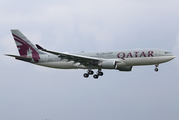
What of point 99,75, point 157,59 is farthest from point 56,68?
point 157,59

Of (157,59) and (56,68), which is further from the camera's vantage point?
(56,68)

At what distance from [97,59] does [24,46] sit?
15675 millimetres

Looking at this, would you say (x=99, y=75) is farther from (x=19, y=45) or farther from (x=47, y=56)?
(x=19, y=45)

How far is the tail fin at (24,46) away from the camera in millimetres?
54500

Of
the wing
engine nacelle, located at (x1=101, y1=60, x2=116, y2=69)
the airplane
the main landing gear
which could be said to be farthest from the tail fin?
engine nacelle, located at (x1=101, y1=60, x2=116, y2=69)

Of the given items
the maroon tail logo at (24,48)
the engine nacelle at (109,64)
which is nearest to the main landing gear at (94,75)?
the engine nacelle at (109,64)

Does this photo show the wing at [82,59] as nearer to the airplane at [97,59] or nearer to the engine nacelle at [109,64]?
the airplane at [97,59]

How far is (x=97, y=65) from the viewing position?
157 feet

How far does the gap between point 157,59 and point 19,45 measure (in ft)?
83.0

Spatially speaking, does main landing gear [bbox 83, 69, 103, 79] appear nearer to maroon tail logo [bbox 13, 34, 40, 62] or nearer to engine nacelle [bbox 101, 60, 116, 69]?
engine nacelle [bbox 101, 60, 116, 69]

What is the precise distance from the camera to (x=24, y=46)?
55.3 m

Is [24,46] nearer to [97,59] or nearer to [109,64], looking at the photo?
[97,59]

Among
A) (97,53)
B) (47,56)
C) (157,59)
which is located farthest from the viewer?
(47,56)

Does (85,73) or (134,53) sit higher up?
(134,53)
